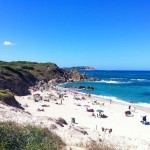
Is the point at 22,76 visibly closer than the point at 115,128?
No

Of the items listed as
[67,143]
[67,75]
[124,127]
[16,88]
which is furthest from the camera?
[67,75]

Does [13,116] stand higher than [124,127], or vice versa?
[13,116]

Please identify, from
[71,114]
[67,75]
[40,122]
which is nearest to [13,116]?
[40,122]

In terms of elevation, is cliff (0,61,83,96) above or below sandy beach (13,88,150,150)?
above

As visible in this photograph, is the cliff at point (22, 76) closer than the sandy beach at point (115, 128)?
No

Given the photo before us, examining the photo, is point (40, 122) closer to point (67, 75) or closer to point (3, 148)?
point (3, 148)

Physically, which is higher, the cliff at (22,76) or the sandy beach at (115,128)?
the cliff at (22,76)

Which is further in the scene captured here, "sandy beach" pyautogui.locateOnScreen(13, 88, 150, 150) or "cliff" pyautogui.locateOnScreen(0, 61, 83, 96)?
"cliff" pyautogui.locateOnScreen(0, 61, 83, 96)

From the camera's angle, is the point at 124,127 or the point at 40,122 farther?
the point at 124,127

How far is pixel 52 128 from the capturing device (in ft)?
75.9

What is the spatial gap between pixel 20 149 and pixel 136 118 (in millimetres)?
34845

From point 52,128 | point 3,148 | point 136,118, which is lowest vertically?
point 136,118

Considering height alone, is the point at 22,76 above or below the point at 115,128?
above

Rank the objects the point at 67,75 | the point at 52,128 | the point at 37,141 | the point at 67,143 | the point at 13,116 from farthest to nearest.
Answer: the point at 67,75 → the point at 13,116 → the point at 52,128 → the point at 67,143 → the point at 37,141
